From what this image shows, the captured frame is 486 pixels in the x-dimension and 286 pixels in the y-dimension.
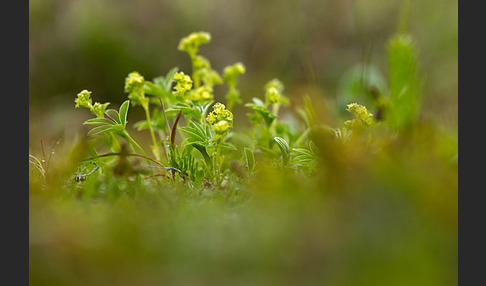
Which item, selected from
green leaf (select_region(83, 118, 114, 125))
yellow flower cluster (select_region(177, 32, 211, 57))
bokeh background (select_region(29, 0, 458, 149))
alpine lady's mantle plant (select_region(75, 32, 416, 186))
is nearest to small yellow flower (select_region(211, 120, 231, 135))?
alpine lady's mantle plant (select_region(75, 32, 416, 186))

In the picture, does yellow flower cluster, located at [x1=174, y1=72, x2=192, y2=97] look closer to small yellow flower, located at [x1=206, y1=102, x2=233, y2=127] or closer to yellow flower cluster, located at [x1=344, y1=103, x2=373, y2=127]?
small yellow flower, located at [x1=206, y1=102, x2=233, y2=127]

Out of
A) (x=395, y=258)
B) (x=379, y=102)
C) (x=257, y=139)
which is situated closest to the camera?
(x=395, y=258)

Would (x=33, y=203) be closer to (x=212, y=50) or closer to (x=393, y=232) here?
(x=393, y=232)

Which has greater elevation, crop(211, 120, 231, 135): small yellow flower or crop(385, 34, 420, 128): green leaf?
crop(385, 34, 420, 128): green leaf

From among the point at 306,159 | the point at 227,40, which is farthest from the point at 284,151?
the point at 227,40

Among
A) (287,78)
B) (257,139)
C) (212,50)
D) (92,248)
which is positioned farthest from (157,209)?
(212,50)

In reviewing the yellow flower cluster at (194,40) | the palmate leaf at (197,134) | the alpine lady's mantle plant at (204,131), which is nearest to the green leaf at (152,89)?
the alpine lady's mantle plant at (204,131)

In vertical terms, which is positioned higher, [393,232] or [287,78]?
[287,78]

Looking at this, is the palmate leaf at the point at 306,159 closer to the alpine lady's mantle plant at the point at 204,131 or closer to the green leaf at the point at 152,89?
the alpine lady's mantle plant at the point at 204,131
